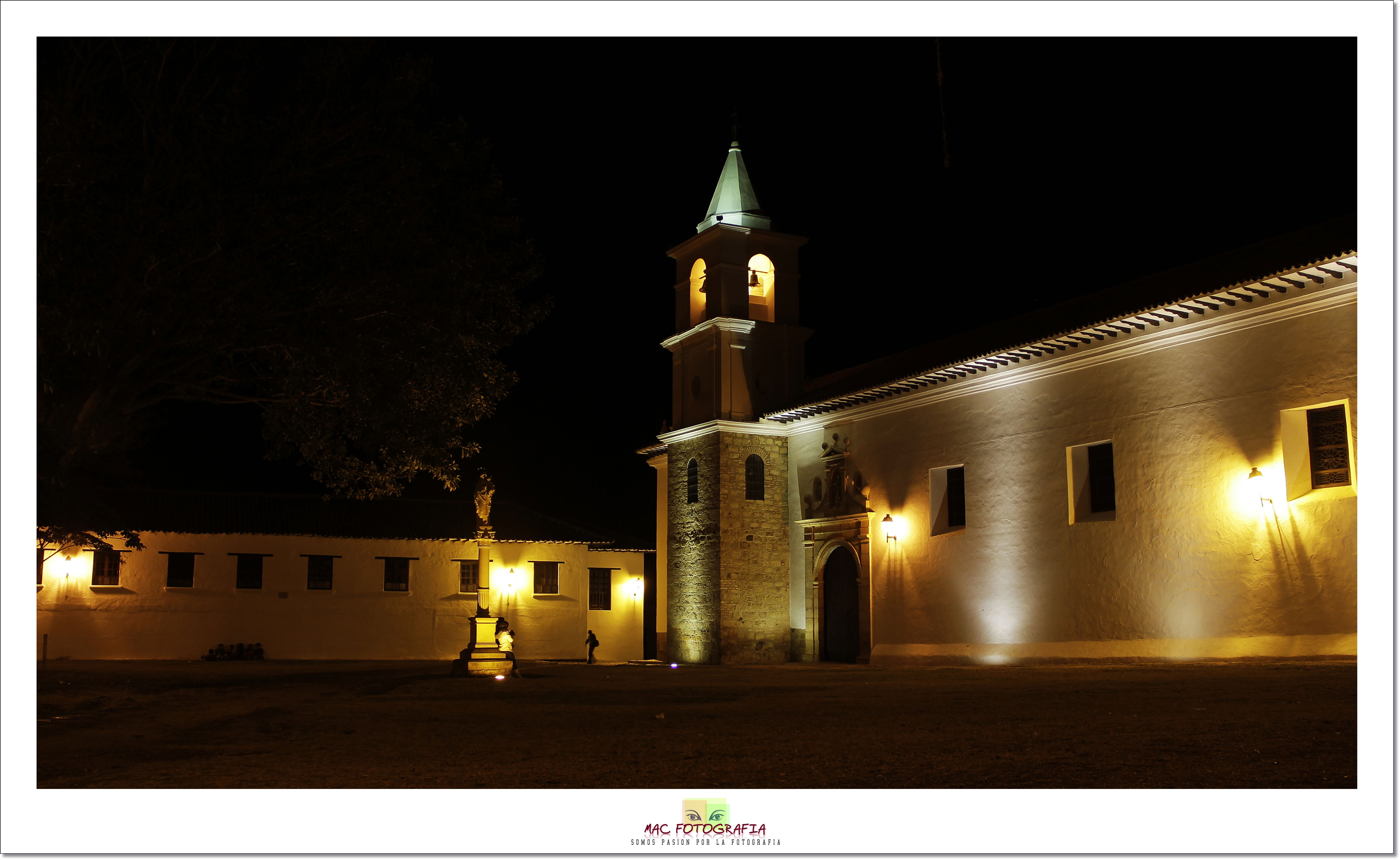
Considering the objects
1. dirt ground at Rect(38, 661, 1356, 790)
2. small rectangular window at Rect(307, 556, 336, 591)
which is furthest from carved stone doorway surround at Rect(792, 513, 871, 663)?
small rectangular window at Rect(307, 556, 336, 591)

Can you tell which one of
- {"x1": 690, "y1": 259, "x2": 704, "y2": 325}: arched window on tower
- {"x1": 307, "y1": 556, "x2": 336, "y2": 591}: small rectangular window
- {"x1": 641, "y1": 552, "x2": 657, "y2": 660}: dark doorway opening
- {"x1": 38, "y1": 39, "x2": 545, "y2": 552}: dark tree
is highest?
A: {"x1": 690, "y1": 259, "x2": 704, "y2": 325}: arched window on tower

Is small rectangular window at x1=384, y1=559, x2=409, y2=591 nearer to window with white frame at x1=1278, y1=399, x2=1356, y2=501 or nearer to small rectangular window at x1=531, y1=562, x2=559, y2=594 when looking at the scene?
small rectangular window at x1=531, y1=562, x2=559, y2=594

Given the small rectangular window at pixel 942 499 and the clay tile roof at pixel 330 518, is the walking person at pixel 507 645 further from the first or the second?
the clay tile roof at pixel 330 518

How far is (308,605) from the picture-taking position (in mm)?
31062

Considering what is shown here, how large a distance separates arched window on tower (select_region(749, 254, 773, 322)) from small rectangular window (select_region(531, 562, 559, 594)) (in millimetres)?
12417

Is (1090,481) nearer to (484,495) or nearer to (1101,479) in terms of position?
(1101,479)

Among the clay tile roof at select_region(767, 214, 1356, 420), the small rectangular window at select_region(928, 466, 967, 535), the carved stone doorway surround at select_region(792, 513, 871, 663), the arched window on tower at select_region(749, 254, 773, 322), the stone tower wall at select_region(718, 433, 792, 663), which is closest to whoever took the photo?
the clay tile roof at select_region(767, 214, 1356, 420)

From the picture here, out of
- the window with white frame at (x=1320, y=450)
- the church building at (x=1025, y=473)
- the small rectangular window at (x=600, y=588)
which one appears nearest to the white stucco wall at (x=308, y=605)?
the small rectangular window at (x=600, y=588)

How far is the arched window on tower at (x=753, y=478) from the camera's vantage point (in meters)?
24.2

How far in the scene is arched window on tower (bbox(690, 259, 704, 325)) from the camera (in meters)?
26.2

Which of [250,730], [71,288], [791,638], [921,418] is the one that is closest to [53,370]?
[71,288]

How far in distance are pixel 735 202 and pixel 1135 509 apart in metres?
13.0

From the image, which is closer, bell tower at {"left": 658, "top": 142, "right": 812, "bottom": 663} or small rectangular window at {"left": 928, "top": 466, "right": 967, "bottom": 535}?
small rectangular window at {"left": 928, "top": 466, "right": 967, "bottom": 535}
